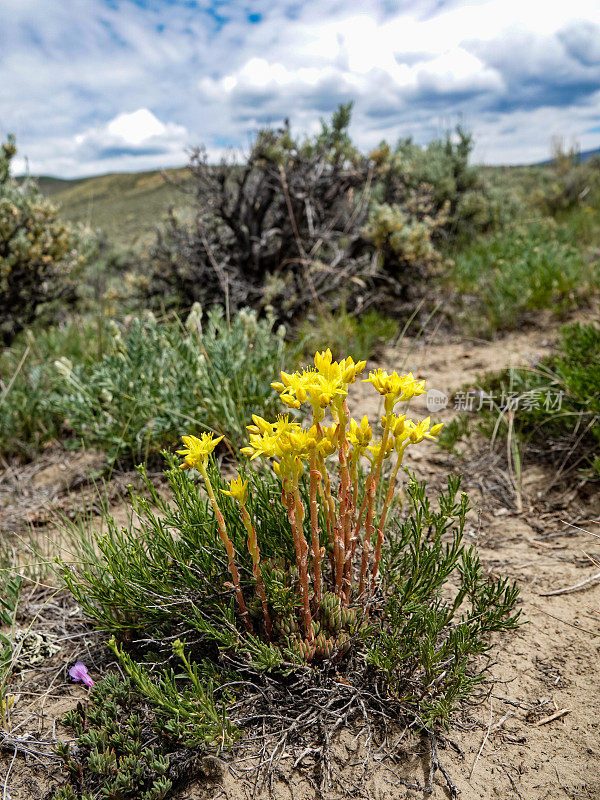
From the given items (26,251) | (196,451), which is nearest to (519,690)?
(196,451)

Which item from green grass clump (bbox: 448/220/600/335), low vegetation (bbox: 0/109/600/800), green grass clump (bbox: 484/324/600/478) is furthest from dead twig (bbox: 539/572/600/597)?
green grass clump (bbox: 448/220/600/335)

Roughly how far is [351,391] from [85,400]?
2.03 meters

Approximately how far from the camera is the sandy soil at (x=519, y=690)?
1610 millimetres

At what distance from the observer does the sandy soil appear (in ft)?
5.28

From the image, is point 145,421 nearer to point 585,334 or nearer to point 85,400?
point 85,400

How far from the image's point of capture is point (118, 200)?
1244 inches

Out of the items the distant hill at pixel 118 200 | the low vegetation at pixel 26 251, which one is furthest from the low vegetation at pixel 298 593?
the distant hill at pixel 118 200

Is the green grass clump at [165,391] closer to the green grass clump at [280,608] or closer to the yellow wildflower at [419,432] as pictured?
the green grass clump at [280,608]

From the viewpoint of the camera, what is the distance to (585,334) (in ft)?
11.1

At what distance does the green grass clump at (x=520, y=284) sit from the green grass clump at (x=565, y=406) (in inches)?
67.0

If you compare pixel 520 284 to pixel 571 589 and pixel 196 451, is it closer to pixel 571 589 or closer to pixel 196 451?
pixel 571 589

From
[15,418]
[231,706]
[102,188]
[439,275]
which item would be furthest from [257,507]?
[102,188]

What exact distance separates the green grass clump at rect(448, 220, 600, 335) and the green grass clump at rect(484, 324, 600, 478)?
5.59ft

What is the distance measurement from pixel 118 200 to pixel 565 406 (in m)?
33.3
